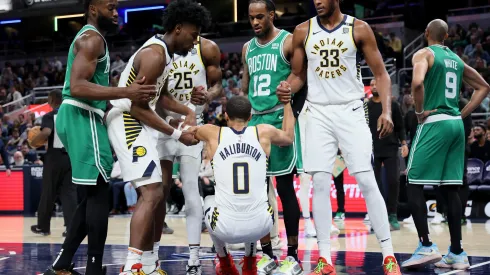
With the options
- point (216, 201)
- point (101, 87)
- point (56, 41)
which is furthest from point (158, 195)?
point (56, 41)

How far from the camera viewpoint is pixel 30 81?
88.7ft

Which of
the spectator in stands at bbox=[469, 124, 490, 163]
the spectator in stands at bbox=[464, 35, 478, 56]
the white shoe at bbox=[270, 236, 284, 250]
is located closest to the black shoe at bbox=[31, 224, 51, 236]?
the white shoe at bbox=[270, 236, 284, 250]

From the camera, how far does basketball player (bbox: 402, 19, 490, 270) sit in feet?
21.0

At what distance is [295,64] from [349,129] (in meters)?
0.74

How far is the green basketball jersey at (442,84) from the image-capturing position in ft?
21.3

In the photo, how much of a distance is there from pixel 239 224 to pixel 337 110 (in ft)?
3.87

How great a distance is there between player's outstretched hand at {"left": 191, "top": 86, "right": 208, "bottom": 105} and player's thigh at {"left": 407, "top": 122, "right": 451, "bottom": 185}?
2029 millimetres

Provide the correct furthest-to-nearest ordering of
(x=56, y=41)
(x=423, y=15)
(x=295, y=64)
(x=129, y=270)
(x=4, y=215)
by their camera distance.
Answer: (x=56, y=41) → (x=423, y=15) → (x=4, y=215) → (x=295, y=64) → (x=129, y=270)

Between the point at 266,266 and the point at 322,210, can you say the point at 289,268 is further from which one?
the point at 322,210

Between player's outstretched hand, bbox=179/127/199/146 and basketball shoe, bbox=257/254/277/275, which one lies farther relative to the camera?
basketball shoe, bbox=257/254/277/275

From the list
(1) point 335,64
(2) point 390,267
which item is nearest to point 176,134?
(1) point 335,64

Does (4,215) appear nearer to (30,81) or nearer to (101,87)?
(101,87)

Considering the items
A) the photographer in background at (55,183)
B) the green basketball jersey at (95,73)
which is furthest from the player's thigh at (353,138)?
the photographer in background at (55,183)

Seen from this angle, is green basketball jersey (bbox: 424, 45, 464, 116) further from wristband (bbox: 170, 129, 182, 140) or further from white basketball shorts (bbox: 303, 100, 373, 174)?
wristband (bbox: 170, 129, 182, 140)
